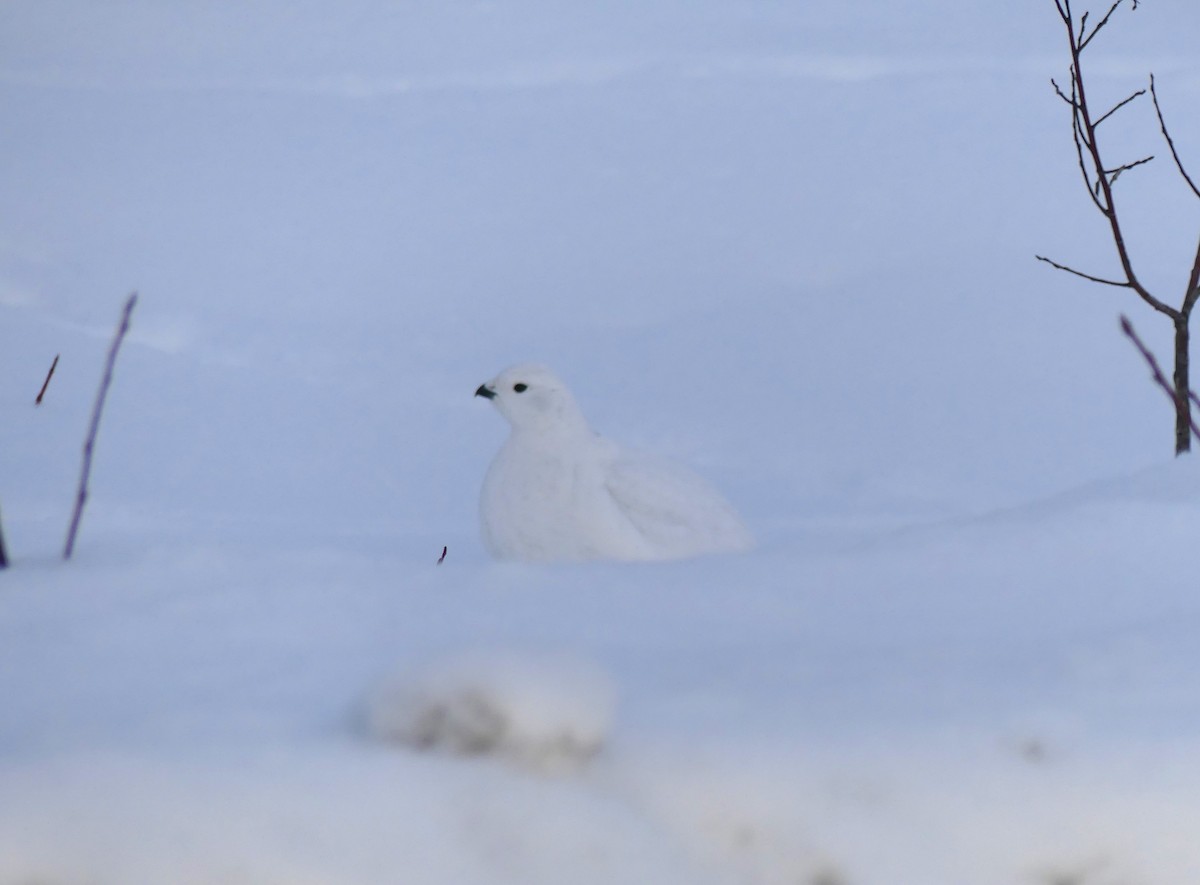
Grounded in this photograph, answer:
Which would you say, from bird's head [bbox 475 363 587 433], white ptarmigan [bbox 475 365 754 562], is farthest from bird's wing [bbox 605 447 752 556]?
bird's head [bbox 475 363 587 433]

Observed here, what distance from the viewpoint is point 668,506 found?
2.85 m

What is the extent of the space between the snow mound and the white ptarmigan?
5.09 feet

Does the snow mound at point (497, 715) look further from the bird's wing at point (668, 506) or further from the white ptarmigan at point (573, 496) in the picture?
the bird's wing at point (668, 506)

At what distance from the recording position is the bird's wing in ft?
9.22

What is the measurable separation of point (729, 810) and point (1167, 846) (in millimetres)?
334

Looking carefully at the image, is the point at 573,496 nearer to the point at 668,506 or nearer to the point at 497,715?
the point at 668,506

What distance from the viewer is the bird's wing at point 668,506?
281 centimetres

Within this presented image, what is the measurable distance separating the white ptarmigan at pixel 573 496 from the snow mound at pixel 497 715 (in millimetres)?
1553

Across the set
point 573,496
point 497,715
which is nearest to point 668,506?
point 573,496

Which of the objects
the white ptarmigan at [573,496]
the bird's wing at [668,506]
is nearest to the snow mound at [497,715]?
the white ptarmigan at [573,496]

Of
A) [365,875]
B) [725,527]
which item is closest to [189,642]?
[365,875]

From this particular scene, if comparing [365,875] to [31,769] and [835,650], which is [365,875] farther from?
[835,650]

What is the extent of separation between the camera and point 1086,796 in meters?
1.13

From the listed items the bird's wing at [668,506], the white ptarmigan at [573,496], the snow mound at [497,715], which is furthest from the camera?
the bird's wing at [668,506]
